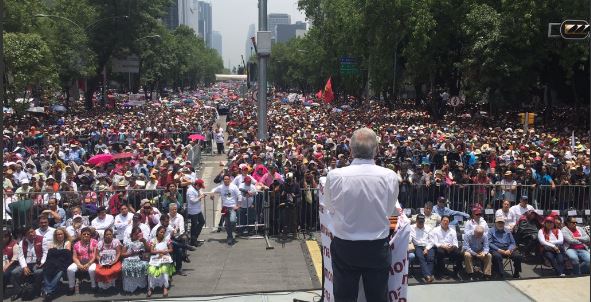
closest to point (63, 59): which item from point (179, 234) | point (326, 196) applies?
point (179, 234)

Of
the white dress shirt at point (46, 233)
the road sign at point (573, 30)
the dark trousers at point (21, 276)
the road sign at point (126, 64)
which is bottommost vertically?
the dark trousers at point (21, 276)

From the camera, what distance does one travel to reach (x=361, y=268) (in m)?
4.27

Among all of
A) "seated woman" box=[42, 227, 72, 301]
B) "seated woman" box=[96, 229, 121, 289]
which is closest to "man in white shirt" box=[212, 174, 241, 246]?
"seated woman" box=[96, 229, 121, 289]

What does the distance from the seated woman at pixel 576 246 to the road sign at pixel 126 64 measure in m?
52.4

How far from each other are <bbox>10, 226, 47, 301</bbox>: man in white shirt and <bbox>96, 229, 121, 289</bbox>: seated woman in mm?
835

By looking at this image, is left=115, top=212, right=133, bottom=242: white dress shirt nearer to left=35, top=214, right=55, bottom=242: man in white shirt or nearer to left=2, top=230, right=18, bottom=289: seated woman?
left=35, top=214, right=55, bottom=242: man in white shirt

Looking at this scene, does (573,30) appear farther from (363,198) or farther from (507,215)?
(363,198)

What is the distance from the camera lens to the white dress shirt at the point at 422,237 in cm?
934

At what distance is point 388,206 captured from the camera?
4188 millimetres

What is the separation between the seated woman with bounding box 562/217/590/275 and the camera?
9.21 meters

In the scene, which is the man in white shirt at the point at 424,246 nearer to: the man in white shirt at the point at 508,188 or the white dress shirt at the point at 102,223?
the man in white shirt at the point at 508,188

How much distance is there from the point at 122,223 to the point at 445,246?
546 cm

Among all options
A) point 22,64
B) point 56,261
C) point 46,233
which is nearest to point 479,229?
point 56,261

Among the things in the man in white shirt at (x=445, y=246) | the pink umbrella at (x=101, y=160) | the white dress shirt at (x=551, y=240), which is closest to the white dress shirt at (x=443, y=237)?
the man in white shirt at (x=445, y=246)
